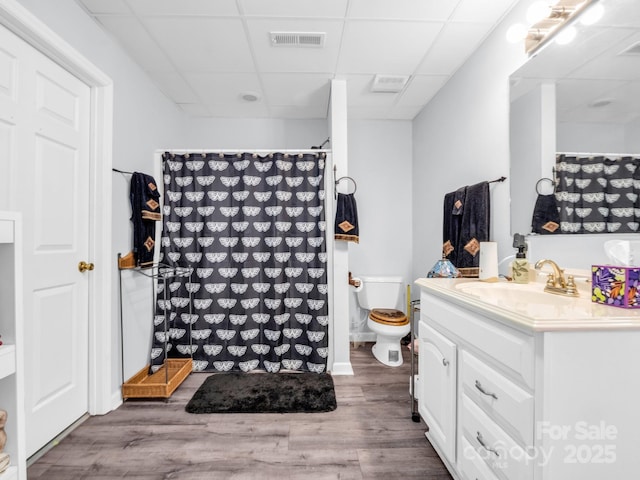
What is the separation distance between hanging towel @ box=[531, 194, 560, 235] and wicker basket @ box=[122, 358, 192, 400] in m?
2.36

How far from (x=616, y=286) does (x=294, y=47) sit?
2.11 metres

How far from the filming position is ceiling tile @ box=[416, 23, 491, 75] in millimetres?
1770

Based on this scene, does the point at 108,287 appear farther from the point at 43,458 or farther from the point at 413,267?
the point at 413,267

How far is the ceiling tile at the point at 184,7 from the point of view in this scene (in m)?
1.60

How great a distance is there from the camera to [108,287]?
179 cm

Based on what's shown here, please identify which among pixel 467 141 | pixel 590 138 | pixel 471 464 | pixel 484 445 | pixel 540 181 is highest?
pixel 467 141

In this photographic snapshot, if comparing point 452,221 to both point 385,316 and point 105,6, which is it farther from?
point 105,6

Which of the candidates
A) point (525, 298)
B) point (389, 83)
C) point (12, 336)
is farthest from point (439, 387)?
point (389, 83)

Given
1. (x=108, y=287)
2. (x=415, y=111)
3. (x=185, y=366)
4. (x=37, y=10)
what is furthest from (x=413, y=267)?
(x=37, y=10)

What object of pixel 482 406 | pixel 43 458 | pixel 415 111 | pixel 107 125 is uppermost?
pixel 415 111

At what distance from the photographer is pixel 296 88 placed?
2.48 m

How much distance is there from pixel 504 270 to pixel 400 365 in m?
1.27

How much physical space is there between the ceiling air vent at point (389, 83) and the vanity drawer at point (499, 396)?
6.82ft

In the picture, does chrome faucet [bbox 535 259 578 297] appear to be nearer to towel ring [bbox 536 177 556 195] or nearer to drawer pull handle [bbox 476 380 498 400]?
towel ring [bbox 536 177 556 195]
